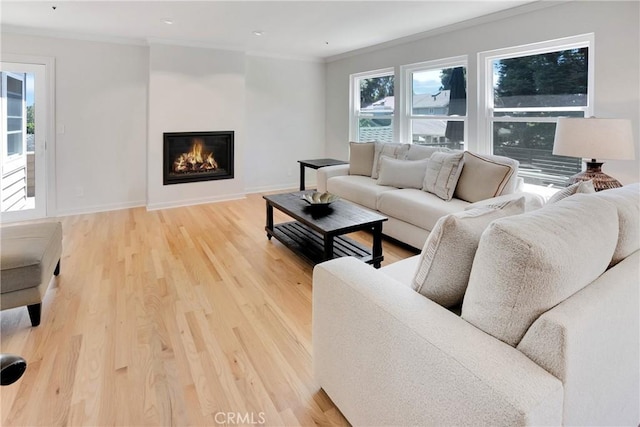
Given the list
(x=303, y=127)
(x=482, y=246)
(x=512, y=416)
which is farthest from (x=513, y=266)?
(x=303, y=127)

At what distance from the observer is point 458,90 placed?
448cm

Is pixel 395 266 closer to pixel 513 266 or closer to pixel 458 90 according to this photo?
pixel 513 266

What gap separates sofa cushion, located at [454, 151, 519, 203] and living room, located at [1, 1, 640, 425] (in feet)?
2.53

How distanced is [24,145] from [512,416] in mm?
5732

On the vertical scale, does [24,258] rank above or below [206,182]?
below

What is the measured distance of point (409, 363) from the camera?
3.64ft

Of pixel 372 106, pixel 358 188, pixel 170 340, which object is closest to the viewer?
pixel 170 340

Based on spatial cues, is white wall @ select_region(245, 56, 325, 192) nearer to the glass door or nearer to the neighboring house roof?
the neighboring house roof

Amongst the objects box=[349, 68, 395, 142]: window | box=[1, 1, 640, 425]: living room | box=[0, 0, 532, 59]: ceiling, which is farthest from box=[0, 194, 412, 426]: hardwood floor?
box=[349, 68, 395, 142]: window

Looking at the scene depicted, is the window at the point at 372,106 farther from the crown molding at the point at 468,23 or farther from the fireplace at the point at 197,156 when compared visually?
the fireplace at the point at 197,156

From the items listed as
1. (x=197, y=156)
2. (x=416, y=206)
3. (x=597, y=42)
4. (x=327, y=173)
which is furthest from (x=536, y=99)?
(x=197, y=156)

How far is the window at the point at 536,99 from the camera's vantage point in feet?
10.9

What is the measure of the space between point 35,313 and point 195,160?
362 cm

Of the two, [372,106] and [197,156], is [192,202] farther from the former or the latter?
[372,106]
